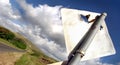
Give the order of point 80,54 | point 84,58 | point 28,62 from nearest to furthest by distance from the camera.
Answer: point 80,54 → point 84,58 → point 28,62

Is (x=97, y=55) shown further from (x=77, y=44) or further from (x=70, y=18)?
(x=70, y=18)

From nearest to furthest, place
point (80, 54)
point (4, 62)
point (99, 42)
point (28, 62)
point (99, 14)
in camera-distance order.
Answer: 1. point (80, 54)
2. point (99, 42)
3. point (99, 14)
4. point (4, 62)
5. point (28, 62)

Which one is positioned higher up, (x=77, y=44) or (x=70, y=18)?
(x=70, y=18)

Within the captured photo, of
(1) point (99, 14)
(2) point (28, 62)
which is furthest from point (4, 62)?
(1) point (99, 14)

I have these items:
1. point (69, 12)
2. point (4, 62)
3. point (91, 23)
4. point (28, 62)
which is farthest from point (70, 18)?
point (28, 62)

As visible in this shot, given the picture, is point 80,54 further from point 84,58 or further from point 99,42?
point 99,42

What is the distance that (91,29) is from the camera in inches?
244

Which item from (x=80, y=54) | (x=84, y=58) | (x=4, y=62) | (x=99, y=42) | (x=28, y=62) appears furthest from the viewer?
(x=28, y=62)

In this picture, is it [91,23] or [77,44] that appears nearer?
[77,44]

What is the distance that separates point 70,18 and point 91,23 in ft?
1.98

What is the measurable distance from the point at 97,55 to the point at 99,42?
1.30 feet

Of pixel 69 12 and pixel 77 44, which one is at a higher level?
pixel 69 12

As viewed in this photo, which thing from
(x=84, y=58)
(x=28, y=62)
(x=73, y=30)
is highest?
(x=73, y=30)

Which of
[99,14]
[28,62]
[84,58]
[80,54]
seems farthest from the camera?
[28,62]
